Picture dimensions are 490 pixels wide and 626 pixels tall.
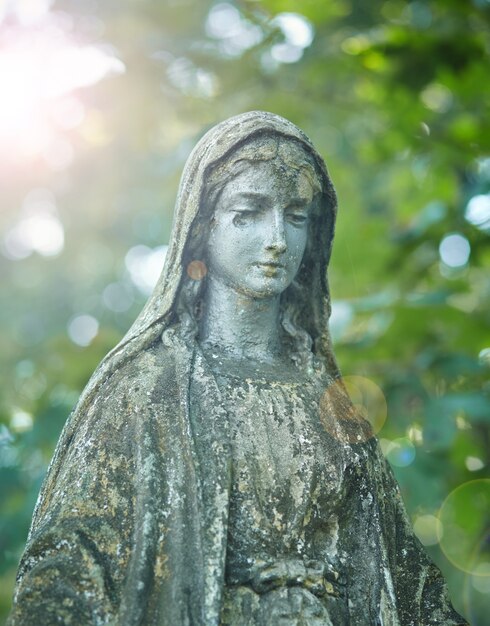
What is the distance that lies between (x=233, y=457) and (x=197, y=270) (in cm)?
104

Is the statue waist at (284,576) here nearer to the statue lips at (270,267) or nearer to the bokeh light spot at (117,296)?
the statue lips at (270,267)

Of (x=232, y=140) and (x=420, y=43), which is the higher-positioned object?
(x=420, y=43)

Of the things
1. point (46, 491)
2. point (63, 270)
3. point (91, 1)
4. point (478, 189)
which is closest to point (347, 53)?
point (478, 189)

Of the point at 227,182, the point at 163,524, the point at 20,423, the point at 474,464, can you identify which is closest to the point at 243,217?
the point at 227,182

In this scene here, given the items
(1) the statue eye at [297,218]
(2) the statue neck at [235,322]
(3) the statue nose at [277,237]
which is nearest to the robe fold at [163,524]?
(2) the statue neck at [235,322]

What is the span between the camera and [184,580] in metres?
3.81

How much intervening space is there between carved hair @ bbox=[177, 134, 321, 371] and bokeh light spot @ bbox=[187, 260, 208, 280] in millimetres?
20

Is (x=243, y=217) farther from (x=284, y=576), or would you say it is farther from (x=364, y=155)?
(x=364, y=155)

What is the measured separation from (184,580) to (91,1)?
25.4 feet

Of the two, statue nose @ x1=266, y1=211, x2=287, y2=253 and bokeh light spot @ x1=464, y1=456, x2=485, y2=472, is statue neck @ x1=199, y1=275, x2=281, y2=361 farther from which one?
bokeh light spot @ x1=464, y1=456, x2=485, y2=472

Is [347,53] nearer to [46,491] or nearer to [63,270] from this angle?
[46,491]

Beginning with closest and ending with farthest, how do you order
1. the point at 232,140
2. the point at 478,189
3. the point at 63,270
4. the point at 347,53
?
the point at 232,140, the point at 478,189, the point at 347,53, the point at 63,270

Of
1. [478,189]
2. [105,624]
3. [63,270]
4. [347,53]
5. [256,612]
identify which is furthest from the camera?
[63,270]

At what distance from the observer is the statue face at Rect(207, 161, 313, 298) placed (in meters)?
4.61
